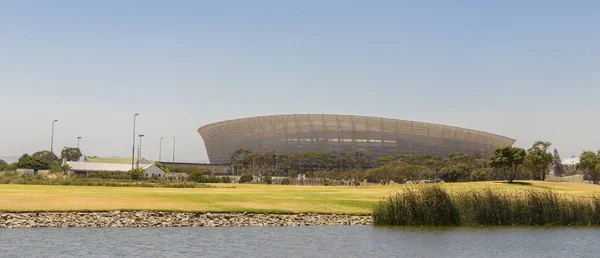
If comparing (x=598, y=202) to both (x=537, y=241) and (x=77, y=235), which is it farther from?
(x=77, y=235)

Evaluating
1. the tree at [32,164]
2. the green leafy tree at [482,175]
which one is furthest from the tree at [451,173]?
the tree at [32,164]

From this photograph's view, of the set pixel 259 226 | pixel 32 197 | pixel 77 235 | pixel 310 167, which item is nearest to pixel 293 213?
pixel 259 226

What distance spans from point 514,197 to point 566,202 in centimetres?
335

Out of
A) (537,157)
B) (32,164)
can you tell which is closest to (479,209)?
(537,157)

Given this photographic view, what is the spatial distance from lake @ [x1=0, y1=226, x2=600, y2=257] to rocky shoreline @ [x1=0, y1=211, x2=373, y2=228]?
70.2 inches

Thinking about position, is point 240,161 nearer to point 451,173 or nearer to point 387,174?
Result: point 387,174

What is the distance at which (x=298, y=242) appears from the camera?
3369 centimetres

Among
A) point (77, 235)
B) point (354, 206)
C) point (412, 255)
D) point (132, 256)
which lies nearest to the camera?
point (132, 256)

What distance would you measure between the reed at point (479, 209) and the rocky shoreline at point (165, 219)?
3154 millimetres

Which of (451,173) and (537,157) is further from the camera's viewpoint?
(451,173)

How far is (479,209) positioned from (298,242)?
14.1m

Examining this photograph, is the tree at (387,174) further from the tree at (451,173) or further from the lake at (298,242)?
the lake at (298,242)

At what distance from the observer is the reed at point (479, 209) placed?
4116 cm

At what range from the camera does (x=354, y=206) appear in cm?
4975
